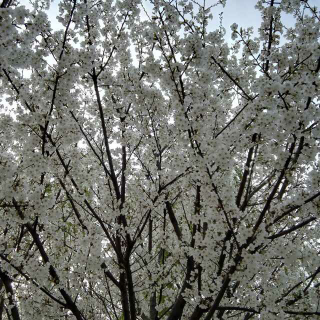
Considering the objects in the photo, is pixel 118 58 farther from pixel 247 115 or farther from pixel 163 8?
pixel 247 115

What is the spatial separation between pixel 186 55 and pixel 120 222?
2842 mm

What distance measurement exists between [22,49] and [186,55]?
6.78 feet

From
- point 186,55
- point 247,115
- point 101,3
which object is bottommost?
point 247,115

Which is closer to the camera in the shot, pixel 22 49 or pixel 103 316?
pixel 22 49

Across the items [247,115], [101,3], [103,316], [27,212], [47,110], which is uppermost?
[101,3]

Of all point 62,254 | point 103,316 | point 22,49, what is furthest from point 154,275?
point 22,49

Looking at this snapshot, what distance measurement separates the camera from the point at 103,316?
7.68 meters

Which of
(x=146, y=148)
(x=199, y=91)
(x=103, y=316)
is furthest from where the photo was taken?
(x=103, y=316)

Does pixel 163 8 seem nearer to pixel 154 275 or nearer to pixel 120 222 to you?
pixel 120 222

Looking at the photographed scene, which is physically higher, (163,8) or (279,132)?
(163,8)

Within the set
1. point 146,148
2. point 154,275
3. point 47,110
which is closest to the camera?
point 47,110

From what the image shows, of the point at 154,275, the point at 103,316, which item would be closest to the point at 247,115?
the point at 154,275

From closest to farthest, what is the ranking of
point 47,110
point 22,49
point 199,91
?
point 22,49
point 47,110
point 199,91

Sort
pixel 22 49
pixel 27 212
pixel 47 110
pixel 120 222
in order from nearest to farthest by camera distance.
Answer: pixel 22 49 < pixel 27 212 < pixel 47 110 < pixel 120 222
